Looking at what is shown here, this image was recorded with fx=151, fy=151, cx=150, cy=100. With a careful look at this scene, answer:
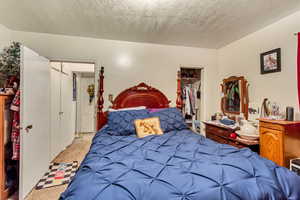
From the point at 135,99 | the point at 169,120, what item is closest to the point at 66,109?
the point at 135,99

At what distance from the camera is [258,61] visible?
2561 mm

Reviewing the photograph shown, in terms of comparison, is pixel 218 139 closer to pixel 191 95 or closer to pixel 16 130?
pixel 191 95

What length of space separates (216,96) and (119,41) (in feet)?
8.03

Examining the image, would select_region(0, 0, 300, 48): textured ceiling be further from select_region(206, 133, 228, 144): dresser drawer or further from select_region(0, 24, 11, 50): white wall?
select_region(206, 133, 228, 144): dresser drawer

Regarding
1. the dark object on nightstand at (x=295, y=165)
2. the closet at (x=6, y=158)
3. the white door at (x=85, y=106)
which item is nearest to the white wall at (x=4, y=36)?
the closet at (x=6, y=158)

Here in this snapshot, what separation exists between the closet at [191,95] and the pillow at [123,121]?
1.30 metres

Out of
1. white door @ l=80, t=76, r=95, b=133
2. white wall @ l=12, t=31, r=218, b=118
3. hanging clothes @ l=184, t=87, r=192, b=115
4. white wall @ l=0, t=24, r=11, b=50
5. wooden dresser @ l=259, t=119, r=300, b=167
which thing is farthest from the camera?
white door @ l=80, t=76, r=95, b=133

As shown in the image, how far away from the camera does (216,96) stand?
3496 mm

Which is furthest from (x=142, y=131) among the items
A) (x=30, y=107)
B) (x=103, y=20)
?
(x=103, y=20)

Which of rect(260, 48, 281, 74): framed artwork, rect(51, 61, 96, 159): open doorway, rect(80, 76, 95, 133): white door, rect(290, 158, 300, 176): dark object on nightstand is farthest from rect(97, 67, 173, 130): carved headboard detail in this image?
rect(80, 76, 95, 133): white door

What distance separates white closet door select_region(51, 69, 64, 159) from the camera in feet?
9.82

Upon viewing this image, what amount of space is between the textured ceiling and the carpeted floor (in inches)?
95.3

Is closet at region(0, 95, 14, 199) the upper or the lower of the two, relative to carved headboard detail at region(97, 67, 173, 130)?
lower

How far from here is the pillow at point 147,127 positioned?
220 centimetres
